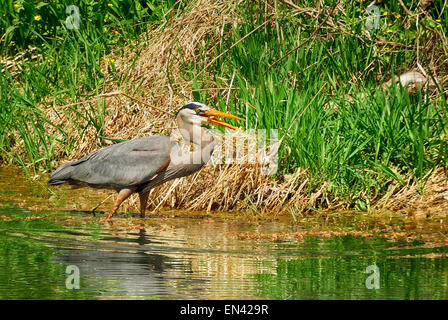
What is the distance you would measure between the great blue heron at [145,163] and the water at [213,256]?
0.32m

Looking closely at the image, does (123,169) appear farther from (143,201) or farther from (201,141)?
(201,141)

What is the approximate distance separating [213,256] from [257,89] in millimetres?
2979

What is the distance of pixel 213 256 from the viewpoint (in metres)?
5.78

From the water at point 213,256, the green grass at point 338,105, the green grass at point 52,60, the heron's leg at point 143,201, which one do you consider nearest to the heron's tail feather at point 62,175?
the water at point 213,256

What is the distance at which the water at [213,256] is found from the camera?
481cm

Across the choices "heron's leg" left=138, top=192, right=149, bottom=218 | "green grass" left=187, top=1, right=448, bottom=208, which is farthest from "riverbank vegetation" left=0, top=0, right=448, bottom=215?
"heron's leg" left=138, top=192, right=149, bottom=218

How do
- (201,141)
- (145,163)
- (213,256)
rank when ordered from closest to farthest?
(213,256), (145,163), (201,141)

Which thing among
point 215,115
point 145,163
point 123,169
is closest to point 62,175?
point 123,169

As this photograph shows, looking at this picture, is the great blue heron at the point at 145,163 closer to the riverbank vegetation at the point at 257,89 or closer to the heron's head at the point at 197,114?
the heron's head at the point at 197,114
